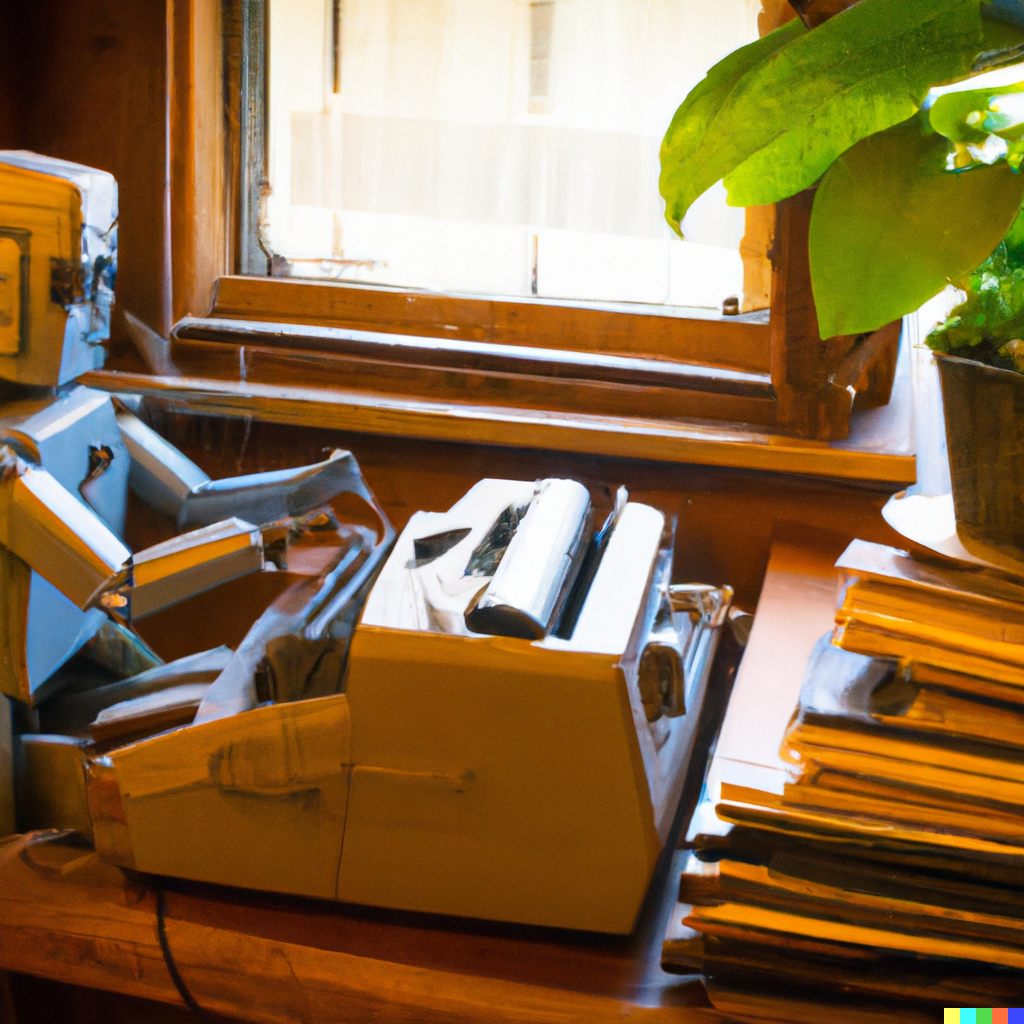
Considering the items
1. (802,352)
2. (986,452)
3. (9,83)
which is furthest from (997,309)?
(9,83)

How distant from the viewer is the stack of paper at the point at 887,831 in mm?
487

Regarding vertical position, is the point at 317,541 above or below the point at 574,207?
below

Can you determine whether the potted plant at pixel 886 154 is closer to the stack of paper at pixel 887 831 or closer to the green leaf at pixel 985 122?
the green leaf at pixel 985 122

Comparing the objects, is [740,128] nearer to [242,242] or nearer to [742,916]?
[742,916]

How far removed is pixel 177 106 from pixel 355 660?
30.6 inches

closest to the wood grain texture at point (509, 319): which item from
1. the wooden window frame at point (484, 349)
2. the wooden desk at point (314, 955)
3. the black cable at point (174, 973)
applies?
the wooden window frame at point (484, 349)

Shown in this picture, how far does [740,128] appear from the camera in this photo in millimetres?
466

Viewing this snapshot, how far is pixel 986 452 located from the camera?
0.52 meters

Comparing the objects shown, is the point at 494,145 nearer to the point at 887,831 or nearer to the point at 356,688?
the point at 356,688

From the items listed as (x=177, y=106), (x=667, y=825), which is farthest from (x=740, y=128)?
(x=177, y=106)

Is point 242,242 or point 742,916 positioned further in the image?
point 242,242

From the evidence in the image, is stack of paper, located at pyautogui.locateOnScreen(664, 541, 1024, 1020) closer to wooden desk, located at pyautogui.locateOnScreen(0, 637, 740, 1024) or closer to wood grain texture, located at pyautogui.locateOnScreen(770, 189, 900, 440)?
wooden desk, located at pyautogui.locateOnScreen(0, 637, 740, 1024)

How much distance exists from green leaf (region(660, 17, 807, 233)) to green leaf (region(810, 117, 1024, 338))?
7 cm

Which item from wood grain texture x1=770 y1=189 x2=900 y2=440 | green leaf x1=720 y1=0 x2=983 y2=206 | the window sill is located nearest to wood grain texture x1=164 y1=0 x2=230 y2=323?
the window sill
